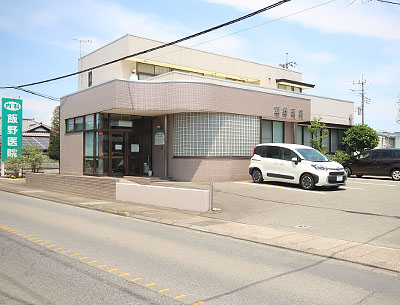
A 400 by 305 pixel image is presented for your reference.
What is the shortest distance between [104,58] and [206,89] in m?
11.7

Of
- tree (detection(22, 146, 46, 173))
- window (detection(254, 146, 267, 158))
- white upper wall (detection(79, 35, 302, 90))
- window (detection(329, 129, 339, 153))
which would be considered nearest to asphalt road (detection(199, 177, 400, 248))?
window (detection(254, 146, 267, 158))

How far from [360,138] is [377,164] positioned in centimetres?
725

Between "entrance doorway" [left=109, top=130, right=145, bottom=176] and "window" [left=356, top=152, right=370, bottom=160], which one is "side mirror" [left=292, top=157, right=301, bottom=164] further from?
"entrance doorway" [left=109, top=130, right=145, bottom=176]

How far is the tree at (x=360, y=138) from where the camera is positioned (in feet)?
93.6

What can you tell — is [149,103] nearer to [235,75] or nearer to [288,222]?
[288,222]

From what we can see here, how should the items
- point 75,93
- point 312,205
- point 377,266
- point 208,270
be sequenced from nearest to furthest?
point 208,270 < point 377,266 < point 312,205 < point 75,93

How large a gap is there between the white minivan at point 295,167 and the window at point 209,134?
1.76 meters

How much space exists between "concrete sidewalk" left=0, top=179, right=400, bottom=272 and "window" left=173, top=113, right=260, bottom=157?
5974 millimetres

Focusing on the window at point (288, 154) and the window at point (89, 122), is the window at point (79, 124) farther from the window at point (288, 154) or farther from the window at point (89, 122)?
the window at point (288, 154)

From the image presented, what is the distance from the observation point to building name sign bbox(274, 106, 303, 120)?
74.0 feet

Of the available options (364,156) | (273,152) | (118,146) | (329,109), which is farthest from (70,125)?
(329,109)

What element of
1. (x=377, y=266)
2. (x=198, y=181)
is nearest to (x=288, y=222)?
(x=377, y=266)

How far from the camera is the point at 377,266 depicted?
6.91 meters

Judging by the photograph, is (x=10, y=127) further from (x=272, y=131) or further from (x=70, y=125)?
(x=272, y=131)
